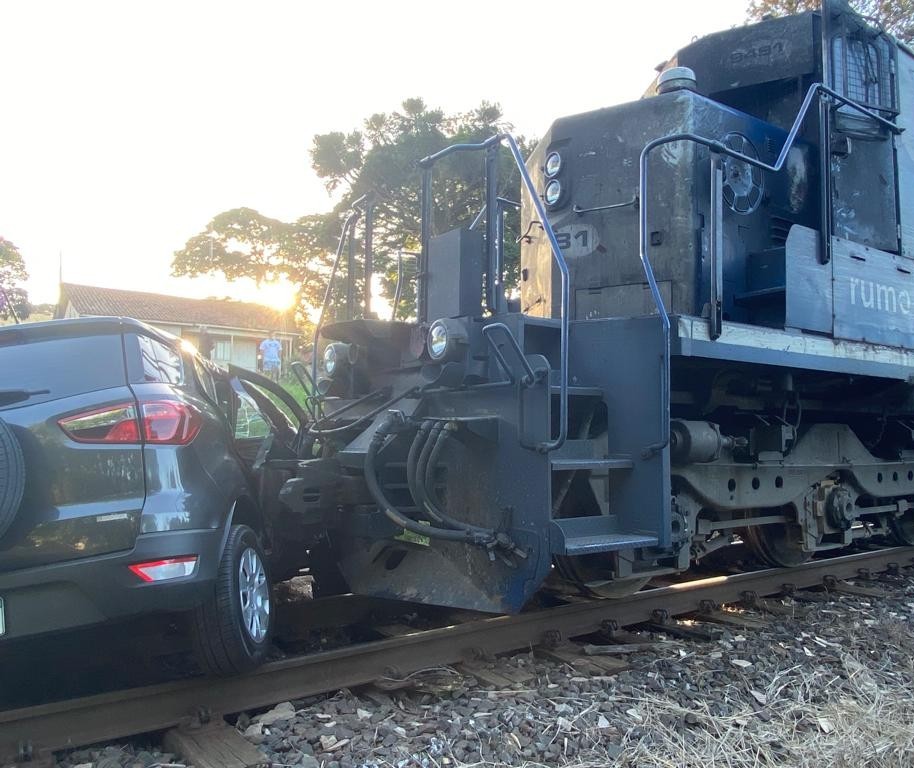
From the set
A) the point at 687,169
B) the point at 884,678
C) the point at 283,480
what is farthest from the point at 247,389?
the point at 884,678

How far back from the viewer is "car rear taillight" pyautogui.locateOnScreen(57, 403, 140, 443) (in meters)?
3.06

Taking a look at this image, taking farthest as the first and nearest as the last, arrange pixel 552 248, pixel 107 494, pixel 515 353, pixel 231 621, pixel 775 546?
pixel 775 546 → pixel 552 248 → pixel 515 353 → pixel 231 621 → pixel 107 494

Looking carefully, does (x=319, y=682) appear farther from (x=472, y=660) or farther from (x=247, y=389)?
(x=247, y=389)

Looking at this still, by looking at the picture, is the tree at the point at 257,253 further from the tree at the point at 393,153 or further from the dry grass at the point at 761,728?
the dry grass at the point at 761,728

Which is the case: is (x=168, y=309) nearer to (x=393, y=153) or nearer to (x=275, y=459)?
(x=393, y=153)

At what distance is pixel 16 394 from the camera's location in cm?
308

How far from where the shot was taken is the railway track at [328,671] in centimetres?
316

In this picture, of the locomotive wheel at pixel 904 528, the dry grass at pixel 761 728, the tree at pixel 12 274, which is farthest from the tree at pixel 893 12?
the tree at pixel 12 274

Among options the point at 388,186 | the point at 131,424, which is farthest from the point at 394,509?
the point at 388,186

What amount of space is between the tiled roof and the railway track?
1154 inches

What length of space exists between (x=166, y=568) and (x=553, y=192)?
3.86 m

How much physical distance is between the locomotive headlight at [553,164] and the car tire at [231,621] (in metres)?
3.42

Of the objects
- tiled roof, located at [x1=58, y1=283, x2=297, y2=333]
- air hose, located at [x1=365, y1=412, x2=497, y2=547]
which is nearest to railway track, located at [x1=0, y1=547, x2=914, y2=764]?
air hose, located at [x1=365, y1=412, x2=497, y2=547]

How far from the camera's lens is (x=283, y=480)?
4484mm
